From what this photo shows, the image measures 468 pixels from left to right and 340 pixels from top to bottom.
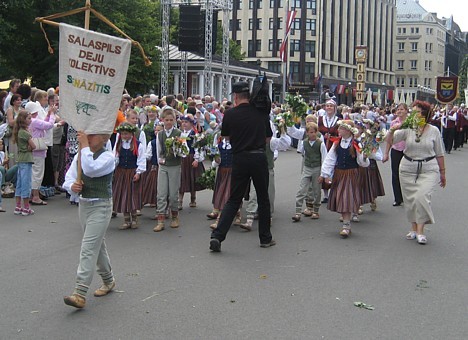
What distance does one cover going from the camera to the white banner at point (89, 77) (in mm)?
5992

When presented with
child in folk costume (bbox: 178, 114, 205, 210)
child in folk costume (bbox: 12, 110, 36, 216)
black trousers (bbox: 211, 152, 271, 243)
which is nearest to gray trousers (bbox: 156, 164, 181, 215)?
child in folk costume (bbox: 178, 114, 205, 210)

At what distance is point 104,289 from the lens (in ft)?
21.2

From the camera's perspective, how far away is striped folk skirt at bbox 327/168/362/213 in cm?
957

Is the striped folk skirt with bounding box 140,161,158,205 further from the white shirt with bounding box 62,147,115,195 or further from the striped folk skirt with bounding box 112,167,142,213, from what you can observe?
the white shirt with bounding box 62,147,115,195

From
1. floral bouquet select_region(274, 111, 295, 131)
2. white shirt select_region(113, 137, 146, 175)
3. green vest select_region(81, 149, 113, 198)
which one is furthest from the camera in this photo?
floral bouquet select_region(274, 111, 295, 131)

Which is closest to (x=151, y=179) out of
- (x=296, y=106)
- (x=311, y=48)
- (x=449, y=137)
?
(x=296, y=106)

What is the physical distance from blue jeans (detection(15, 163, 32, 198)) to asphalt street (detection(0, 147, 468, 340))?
16.7 inches

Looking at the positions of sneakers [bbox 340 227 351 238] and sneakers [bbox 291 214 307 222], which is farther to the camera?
sneakers [bbox 291 214 307 222]

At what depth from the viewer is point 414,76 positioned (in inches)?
6093

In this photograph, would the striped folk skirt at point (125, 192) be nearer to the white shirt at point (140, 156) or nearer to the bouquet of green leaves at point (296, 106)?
the white shirt at point (140, 156)

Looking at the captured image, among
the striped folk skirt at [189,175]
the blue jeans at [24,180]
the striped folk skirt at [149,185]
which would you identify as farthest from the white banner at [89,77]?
the striped folk skirt at [189,175]

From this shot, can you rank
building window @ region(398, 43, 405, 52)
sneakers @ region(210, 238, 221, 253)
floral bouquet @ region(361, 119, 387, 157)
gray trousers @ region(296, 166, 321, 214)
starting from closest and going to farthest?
sneakers @ region(210, 238, 221, 253) → floral bouquet @ region(361, 119, 387, 157) → gray trousers @ region(296, 166, 321, 214) → building window @ region(398, 43, 405, 52)

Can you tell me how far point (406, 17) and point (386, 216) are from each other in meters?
155

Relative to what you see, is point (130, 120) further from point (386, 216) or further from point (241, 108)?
point (386, 216)
